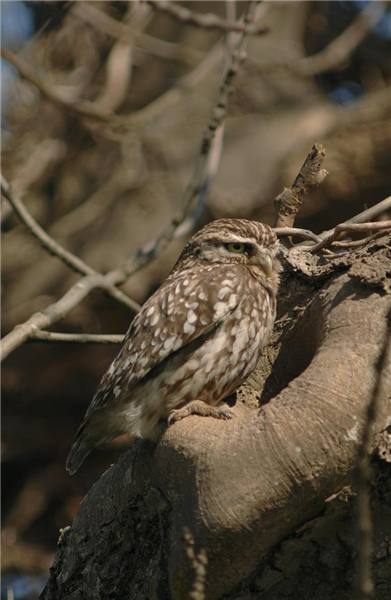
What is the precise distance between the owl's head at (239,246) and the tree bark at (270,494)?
70 cm

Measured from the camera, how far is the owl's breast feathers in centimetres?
326

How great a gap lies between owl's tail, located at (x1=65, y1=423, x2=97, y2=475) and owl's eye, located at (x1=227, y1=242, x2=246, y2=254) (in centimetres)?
112

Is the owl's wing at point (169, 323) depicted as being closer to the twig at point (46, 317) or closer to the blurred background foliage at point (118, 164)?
the twig at point (46, 317)

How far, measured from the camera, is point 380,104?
7082mm

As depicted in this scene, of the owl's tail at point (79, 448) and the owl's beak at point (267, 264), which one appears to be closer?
the owl's tail at point (79, 448)

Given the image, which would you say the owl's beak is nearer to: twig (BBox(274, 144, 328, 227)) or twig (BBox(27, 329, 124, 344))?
twig (BBox(274, 144, 328, 227))

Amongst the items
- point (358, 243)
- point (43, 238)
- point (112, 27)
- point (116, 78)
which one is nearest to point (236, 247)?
point (358, 243)

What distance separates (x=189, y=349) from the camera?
3.29 m

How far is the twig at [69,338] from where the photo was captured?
3.61m

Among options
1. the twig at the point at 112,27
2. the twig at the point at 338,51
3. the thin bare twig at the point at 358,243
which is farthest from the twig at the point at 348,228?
the twig at the point at 338,51

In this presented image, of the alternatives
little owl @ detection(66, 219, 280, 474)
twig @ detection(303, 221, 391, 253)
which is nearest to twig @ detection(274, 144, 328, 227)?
little owl @ detection(66, 219, 280, 474)

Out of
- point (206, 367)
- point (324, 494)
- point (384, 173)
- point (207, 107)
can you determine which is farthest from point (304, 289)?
point (207, 107)

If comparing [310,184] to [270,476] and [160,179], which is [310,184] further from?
[160,179]

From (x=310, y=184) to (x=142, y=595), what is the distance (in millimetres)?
2072
